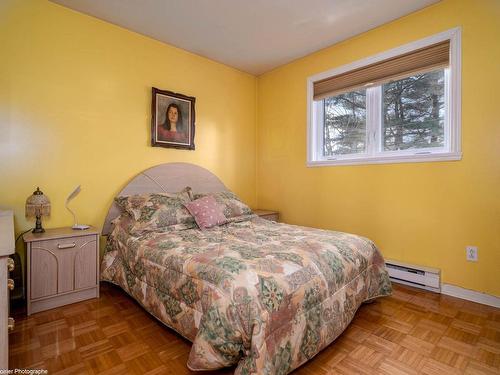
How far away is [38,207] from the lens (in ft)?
7.20

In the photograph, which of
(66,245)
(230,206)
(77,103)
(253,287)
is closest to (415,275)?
(230,206)

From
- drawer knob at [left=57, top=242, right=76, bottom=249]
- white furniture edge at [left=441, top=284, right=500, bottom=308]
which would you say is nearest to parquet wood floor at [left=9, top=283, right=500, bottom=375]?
white furniture edge at [left=441, top=284, right=500, bottom=308]

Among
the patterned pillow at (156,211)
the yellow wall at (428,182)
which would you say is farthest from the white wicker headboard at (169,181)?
the yellow wall at (428,182)

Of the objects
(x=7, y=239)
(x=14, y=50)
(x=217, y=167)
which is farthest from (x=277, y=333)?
(x=14, y=50)

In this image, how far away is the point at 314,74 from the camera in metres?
3.35

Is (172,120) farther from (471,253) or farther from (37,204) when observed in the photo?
(471,253)

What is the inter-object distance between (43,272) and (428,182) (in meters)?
→ 3.22

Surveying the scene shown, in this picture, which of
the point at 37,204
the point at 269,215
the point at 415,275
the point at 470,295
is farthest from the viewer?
the point at 269,215

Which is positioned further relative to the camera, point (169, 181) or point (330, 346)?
point (169, 181)

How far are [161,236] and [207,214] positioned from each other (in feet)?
1.68

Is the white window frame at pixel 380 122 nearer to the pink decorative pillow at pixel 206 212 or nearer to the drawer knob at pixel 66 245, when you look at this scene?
the pink decorative pillow at pixel 206 212

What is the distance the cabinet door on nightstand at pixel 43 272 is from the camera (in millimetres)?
2004

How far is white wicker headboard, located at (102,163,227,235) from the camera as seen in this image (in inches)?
109

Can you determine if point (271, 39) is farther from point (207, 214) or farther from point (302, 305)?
point (302, 305)
